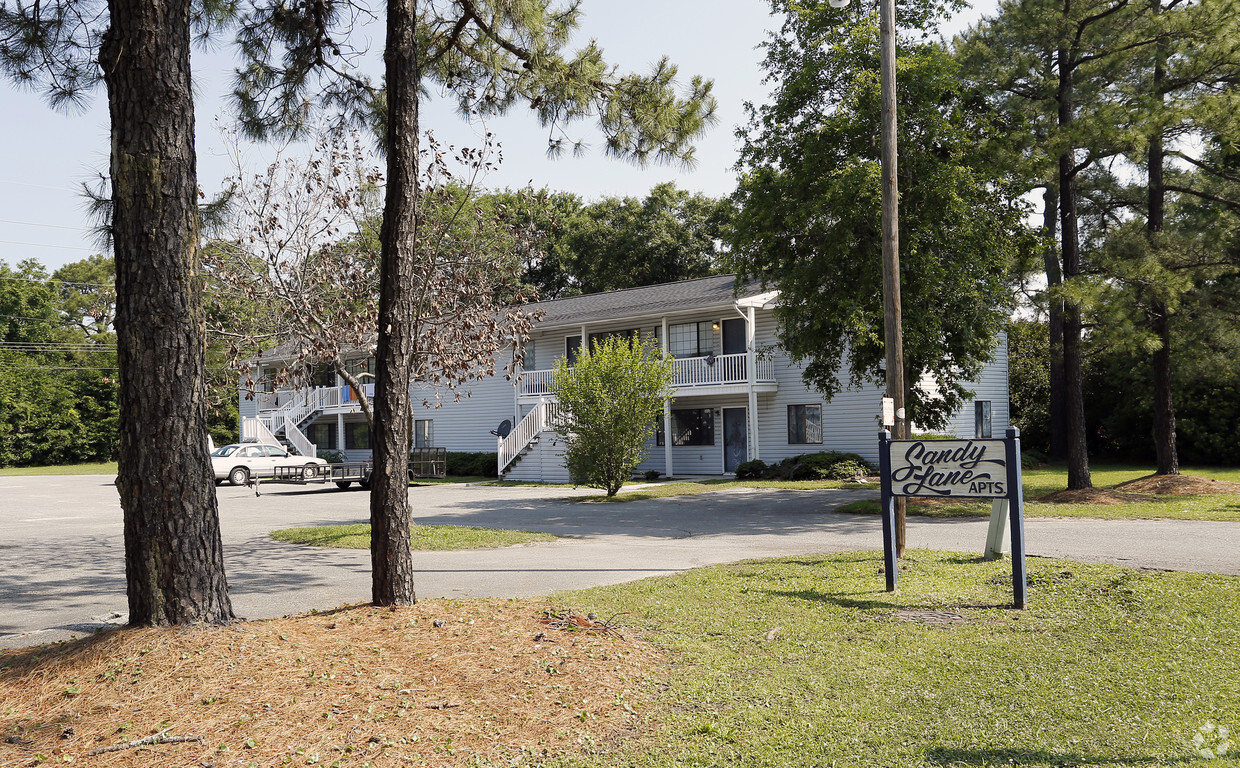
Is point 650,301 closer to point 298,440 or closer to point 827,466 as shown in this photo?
point 827,466

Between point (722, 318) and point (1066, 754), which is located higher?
point (722, 318)

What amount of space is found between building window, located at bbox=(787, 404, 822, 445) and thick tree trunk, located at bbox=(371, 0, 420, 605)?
22556 millimetres

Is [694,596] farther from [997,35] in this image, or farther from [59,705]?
[997,35]

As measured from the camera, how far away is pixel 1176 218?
27.1 meters

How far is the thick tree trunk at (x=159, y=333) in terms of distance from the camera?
5641 mm

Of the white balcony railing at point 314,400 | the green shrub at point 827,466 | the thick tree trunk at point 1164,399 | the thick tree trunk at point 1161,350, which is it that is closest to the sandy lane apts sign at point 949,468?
the thick tree trunk at point 1161,350

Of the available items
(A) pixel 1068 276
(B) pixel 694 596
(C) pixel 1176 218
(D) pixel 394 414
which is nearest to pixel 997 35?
(A) pixel 1068 276

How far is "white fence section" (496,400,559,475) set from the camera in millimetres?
30683

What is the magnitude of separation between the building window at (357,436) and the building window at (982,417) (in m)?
26.6

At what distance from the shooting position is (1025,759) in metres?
4.45

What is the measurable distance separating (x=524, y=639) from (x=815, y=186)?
13.5 m

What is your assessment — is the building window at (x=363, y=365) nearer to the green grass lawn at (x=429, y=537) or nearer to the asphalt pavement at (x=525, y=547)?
the asphalt pavement at (x=525, y=547)

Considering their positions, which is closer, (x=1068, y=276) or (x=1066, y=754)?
(x=1066, y=754)

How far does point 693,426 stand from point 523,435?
6.03 metres
